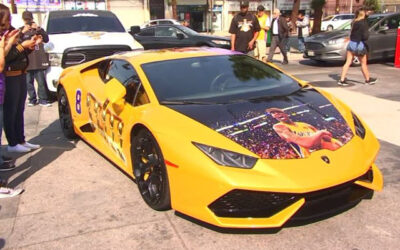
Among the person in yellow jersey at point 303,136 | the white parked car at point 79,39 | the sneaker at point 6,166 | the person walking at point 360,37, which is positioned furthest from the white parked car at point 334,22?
the person in yellow jersey at point 303,136

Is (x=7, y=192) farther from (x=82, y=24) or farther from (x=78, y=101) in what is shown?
(x=82, y=24)

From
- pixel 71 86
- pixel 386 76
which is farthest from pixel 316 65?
pixel 71 86

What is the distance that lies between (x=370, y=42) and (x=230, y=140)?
35.8 feet

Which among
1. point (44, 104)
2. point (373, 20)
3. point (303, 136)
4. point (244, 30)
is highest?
point (373, 20)

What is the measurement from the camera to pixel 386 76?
33.8 feet

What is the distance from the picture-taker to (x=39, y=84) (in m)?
7.89

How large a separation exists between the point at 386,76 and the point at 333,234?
328 inches

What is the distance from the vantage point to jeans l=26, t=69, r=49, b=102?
778 cm

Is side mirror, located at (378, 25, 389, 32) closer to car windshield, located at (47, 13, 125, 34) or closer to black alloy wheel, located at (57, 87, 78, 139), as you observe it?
car windshield, located at (47, 13, 125, 34)

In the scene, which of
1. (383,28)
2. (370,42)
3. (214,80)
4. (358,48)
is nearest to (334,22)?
(383,28)

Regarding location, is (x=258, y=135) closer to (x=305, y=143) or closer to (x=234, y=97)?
(x=305, y=143)

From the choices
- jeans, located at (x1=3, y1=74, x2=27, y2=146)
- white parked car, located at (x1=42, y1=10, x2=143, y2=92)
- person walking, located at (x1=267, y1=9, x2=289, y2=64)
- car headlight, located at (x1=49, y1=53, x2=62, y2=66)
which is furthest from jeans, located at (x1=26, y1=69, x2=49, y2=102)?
person walking, located at (x1=267, y1=9, x2=289, y2=64)

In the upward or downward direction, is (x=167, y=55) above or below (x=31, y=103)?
above

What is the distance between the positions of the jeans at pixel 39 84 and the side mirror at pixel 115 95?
399 cm
